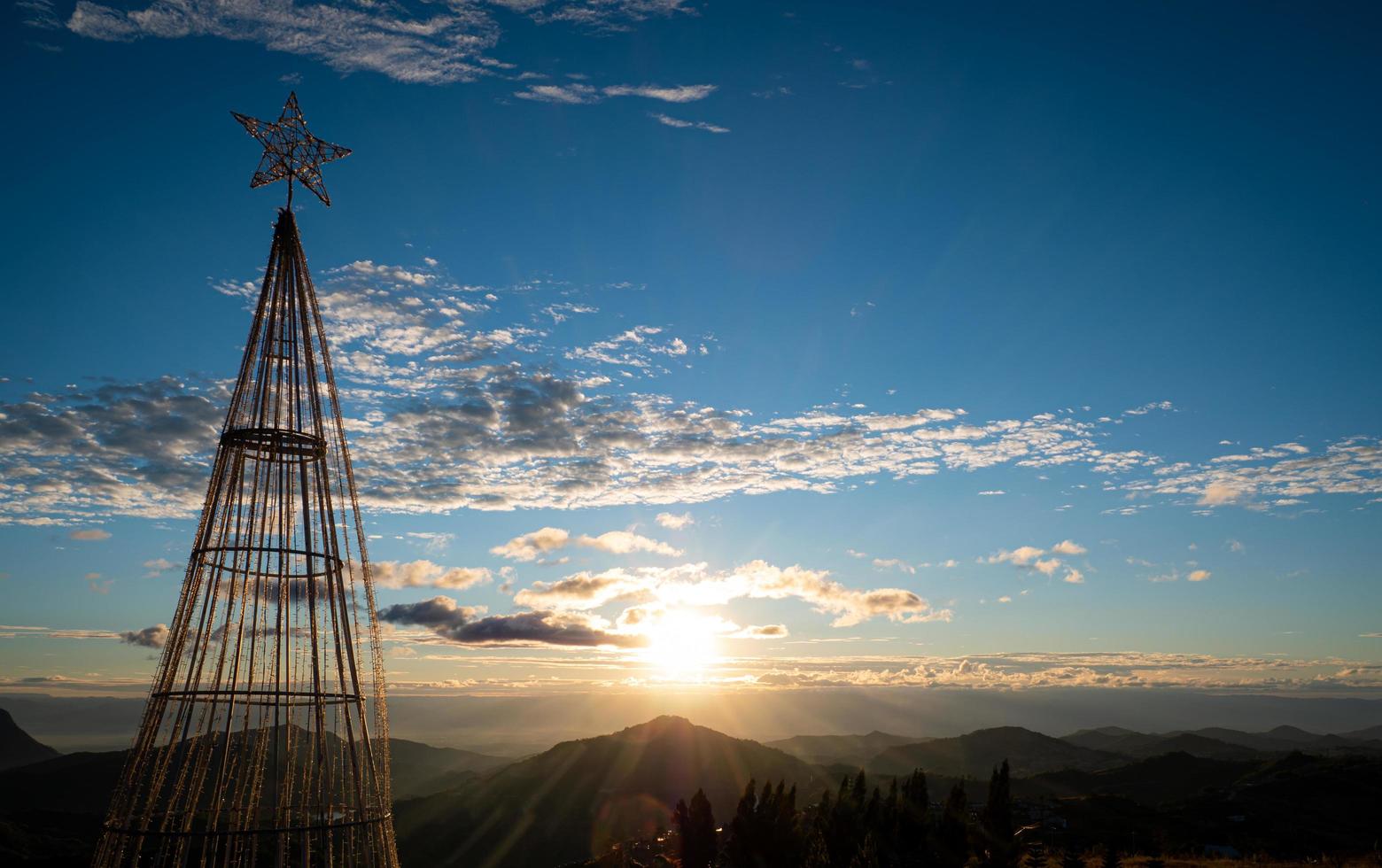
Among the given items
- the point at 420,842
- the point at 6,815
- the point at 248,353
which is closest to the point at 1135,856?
the point at 248,353

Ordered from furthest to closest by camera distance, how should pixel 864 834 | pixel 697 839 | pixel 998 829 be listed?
pixel 697 839 → pixel 864 834 → pixel 998 829

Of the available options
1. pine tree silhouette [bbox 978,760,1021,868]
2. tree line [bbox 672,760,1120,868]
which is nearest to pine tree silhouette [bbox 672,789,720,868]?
tree line [bbox 672,760,1120,868]

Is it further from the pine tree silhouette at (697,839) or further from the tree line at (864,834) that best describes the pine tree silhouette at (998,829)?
the pine tree silhouette at (697,839)

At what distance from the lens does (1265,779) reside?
509ft

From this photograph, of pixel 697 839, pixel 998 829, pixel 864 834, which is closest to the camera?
pixel 998 829

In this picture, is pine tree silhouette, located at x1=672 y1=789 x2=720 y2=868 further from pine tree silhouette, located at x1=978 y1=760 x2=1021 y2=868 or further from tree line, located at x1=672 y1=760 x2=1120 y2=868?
pine tree silhouette, located at x1=978 y1=760 x2=1021 y2=868

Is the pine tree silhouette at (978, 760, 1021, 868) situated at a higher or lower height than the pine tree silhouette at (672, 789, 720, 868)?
higher

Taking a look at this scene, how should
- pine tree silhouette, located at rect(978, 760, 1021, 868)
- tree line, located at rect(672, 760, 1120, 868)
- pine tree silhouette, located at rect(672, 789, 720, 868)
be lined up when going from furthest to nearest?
pine tree silhouette, located at rect(672, 789, 720, 868)
tree line, located at rect(672, 760, 1120, 868)
pine tree silhouette, located at rect(978, 760, 1021, 868)

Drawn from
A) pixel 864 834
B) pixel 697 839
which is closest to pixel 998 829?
pixel 864 834

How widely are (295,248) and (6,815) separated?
21471 centimetres

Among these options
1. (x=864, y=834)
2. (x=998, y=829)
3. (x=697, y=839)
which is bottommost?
(x=697, y=839)

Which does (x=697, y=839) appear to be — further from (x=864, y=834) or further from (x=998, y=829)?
(x=998, y=829)

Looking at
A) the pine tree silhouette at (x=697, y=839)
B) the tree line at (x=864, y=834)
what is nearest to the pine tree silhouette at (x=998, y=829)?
the tree line at (x=864, y=834)

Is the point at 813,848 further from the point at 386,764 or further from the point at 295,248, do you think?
the point at 295,248
